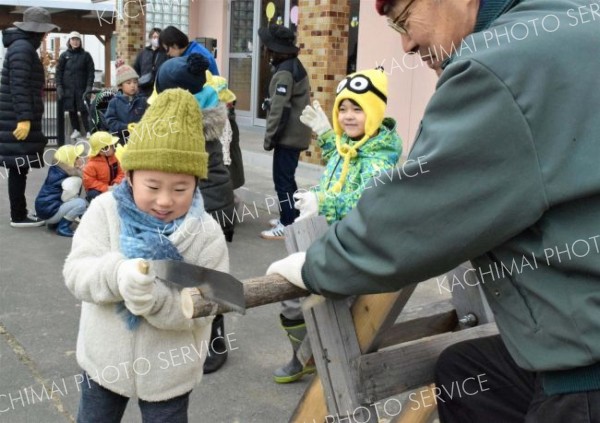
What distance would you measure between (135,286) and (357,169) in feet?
5.87

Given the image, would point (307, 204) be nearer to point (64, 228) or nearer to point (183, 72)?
point (183, 72)

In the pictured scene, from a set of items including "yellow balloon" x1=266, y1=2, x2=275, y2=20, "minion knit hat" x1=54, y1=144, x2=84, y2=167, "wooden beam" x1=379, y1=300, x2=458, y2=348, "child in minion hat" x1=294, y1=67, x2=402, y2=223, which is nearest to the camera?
"wooden beam" x1=379, y1=300, x2=458, y2=348

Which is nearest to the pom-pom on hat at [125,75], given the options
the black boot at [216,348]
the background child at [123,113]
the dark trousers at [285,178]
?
the background child at [123,113]

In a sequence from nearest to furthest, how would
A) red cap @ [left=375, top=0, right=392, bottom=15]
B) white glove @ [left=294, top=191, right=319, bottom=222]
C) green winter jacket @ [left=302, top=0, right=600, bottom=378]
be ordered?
green winter jacket @ [left=302, top=0, right=600, bottom=378] → red cap @ [left=375, top=0, right=392, bottom=15] → white glove @ [left=294, top=191, right=319, bottom=222]

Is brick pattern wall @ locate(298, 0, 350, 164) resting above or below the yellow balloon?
below

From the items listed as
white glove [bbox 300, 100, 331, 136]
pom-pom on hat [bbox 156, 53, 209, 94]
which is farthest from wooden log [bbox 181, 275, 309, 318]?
pom-pom on hat [bbox 156, 53, 209, 94]

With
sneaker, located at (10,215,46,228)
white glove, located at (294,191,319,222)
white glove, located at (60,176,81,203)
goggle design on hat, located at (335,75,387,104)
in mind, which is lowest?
sneaker, located at (10,215,46,228)

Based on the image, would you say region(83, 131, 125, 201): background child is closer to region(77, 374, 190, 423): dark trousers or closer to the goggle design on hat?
the goggle design on hat

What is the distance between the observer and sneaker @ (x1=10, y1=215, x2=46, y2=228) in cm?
691

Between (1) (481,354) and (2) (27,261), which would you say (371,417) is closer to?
(1) (481,354)

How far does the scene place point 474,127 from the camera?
1.42 m

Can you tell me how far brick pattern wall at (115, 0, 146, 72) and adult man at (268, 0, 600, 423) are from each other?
12.6 metres

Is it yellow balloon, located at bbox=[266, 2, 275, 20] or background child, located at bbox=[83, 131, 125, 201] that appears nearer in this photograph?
background child, located at bbox=[83, 131, 125, 201]

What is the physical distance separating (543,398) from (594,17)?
0.84 meters
